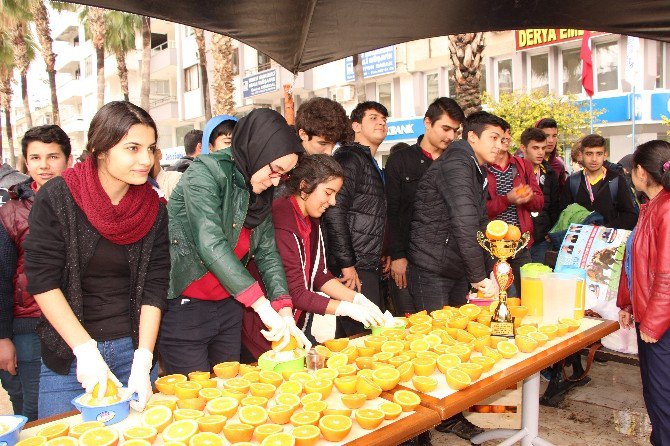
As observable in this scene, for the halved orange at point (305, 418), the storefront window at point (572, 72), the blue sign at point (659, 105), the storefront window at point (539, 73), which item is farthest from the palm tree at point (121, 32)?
the halved orange at point (305, 418)

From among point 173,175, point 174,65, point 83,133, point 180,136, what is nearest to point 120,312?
point 173,175

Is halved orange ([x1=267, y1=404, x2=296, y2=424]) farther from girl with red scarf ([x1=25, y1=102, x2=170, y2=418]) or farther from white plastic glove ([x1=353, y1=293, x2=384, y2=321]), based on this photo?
white plastic glove ([x1=353, y1=293, x2=384, y2=321])

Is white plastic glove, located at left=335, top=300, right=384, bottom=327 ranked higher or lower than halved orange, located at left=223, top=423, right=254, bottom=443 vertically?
higher

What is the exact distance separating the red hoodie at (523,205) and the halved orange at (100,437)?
314 centimetres

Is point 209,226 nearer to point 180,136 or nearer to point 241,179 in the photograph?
point 241,179

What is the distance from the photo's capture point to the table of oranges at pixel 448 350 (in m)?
1.80

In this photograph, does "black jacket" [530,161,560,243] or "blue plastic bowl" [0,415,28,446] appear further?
"black jacket" [530,161,560,243]

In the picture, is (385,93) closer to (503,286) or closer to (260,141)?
(503,286)

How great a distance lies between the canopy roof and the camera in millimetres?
3004

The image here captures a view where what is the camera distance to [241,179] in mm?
2234

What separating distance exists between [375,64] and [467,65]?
12.5 meters

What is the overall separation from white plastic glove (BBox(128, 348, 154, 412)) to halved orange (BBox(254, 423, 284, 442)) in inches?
16.3

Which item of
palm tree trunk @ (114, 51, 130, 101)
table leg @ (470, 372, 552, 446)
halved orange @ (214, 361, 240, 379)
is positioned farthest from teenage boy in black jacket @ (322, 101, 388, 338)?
palm tree trunk @ (114, 51, 130, 101)

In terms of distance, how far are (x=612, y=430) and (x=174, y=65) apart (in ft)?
90.6
